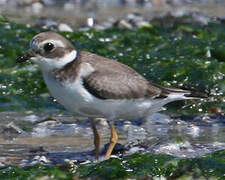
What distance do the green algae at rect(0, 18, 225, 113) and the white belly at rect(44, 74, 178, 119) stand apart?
8.30 feet

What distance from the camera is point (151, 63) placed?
1329cm

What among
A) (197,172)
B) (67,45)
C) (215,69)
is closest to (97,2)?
(215,69)

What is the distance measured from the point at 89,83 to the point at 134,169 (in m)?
1.36

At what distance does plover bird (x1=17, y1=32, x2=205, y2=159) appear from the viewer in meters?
8.67

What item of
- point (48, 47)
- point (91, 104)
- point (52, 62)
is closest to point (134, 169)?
point (91, 104)

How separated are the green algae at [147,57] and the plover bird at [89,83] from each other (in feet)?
8.56

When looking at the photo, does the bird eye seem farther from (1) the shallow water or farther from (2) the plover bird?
(1) the shallow water

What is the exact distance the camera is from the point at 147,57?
13.6 metres

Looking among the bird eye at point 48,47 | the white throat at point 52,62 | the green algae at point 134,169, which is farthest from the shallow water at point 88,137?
the bird eye at point 48,47

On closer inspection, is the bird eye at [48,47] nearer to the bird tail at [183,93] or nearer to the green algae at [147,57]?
the bird tail at [183,93]

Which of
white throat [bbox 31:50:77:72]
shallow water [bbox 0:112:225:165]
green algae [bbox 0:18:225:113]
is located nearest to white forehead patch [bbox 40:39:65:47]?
white throat [bbox 31:50:77:72]

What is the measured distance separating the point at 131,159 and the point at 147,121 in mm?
3052

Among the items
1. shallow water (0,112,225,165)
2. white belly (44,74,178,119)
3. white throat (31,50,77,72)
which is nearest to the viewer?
white belly (44,74,178,119)

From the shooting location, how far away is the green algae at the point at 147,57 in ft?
39.7
